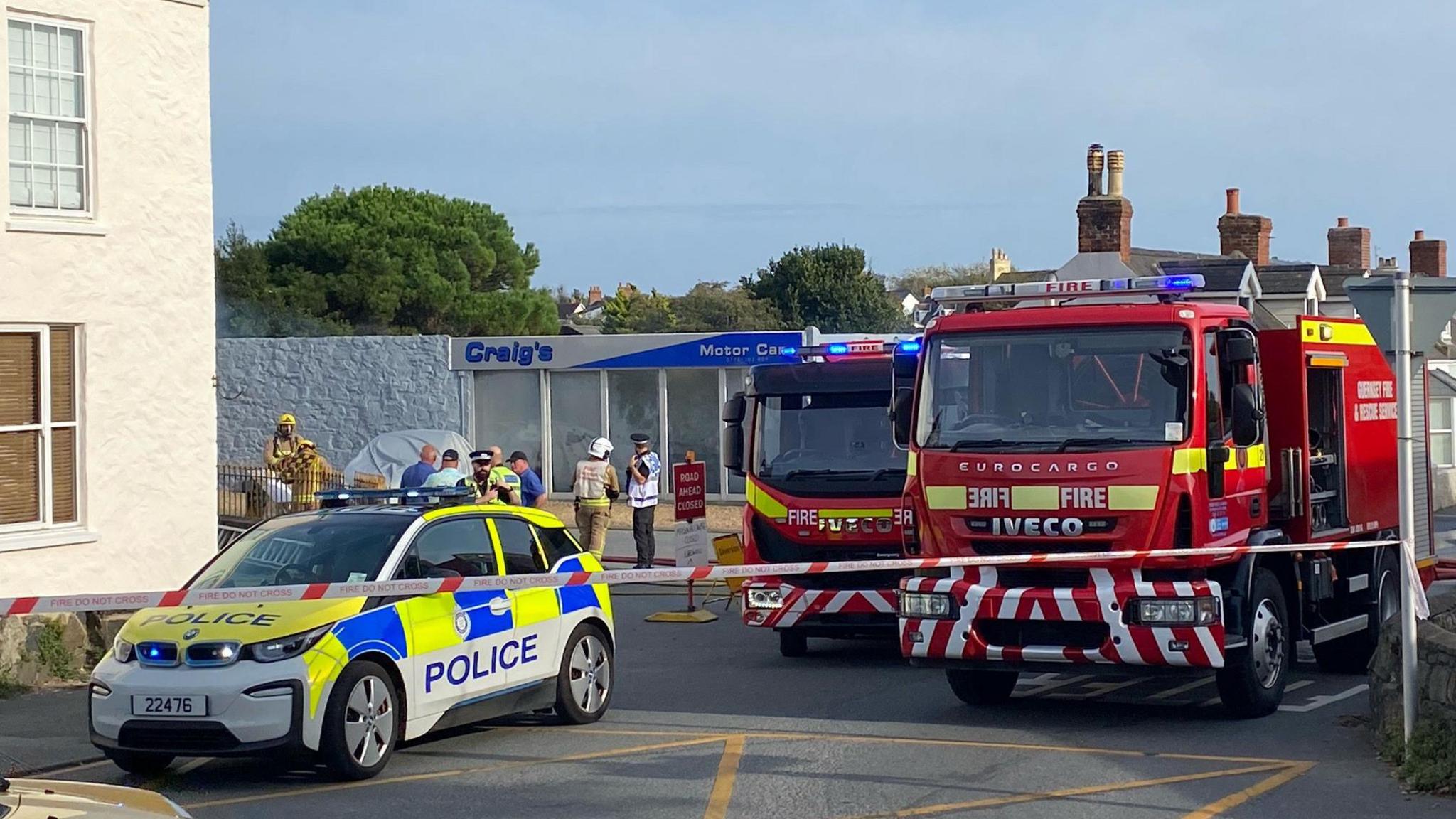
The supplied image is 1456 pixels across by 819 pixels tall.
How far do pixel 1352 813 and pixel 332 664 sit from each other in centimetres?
537

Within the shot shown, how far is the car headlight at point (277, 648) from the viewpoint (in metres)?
9.01

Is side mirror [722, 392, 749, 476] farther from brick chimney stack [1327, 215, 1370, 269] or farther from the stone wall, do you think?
brick chimney stack [1327, 215, 1370, 269]

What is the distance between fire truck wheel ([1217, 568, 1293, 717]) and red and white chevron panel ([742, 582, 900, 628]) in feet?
10.5

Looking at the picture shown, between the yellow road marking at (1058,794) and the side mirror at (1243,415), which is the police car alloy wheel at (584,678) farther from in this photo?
the side mirror at (1243,415)

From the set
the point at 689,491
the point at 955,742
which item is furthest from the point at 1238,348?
the point at 689,491

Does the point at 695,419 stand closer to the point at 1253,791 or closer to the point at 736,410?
the point at 736,410

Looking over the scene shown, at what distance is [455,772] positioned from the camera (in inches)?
381

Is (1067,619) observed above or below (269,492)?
below

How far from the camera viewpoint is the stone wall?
28.6 feet

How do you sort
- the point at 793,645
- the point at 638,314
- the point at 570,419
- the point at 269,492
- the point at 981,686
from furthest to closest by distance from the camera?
the point at 638,314 < the point at 570,419 < the point at 269,492 < the point at 793,645 < the point at 981,686

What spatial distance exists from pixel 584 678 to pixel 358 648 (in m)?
2.40

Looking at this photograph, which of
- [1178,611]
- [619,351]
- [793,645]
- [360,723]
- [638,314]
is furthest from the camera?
[638,314]

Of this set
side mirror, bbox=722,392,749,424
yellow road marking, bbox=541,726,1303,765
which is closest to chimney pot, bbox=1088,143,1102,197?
side mirror, bbox=722,392,749,424

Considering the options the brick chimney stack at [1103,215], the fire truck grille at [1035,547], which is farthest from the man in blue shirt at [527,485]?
the brick chimney stack at [1103,215]
